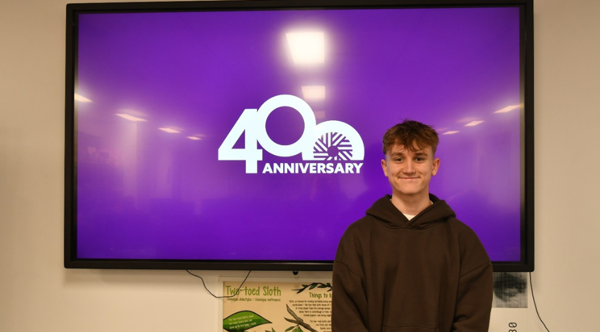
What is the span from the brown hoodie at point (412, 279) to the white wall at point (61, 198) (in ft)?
2.47

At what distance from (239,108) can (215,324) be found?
1.12 meters

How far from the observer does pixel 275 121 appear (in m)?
1.79

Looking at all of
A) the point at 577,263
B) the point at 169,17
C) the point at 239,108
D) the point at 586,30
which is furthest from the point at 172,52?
the point at 577,263

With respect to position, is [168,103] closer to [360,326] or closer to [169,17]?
[169,17]

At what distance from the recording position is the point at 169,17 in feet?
6.01

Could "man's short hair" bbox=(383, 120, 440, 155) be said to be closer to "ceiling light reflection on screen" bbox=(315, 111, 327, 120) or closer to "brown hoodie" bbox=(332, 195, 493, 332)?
"brown hoodie" bbox=(332, 195, 493, 332)

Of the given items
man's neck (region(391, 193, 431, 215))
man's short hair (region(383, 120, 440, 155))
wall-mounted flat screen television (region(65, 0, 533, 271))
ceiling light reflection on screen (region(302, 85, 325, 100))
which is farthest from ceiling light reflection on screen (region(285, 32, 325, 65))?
man's neck (region(391, 193, 431, 215))

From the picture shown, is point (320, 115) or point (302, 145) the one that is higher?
point (320, 115)

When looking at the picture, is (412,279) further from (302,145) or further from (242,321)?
(242,321)

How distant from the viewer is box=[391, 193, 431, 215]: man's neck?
4.45 feet

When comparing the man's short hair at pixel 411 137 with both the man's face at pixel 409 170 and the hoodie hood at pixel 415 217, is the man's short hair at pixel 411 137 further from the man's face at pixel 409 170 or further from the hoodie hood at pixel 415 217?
the hoodie hood at pixel 415 217

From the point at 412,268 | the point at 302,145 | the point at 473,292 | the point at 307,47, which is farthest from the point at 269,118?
the point at 473,292

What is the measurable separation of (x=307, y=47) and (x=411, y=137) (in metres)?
0.77

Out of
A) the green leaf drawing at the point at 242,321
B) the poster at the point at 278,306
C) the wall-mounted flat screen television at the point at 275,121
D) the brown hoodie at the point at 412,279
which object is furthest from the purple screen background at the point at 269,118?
the brown hoodie at the point at 412,279
